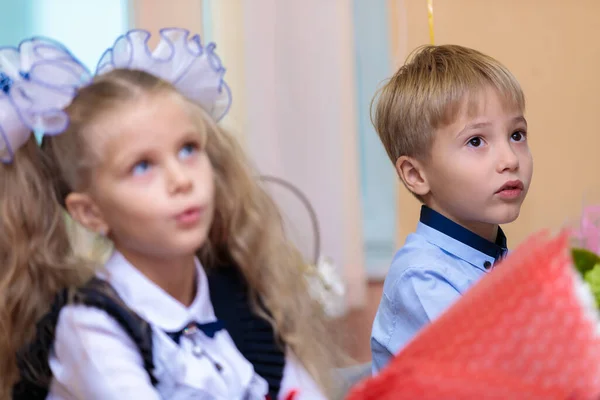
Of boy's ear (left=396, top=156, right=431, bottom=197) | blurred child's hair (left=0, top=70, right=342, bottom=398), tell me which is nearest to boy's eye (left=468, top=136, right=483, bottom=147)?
boy's ear (left=396, top=156, right=431, bottom=197)

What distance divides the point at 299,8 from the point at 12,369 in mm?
1735

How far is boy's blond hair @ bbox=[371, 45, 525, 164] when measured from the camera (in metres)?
1.18

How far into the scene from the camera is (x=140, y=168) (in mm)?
751

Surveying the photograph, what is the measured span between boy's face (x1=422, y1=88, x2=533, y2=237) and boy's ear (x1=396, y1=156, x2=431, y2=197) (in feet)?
0.16

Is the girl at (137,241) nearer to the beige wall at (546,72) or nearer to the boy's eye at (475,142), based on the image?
the boy's eye at (475,142)

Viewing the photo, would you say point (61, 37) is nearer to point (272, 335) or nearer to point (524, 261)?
point (272, 335)

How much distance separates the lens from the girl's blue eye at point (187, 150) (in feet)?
2.54

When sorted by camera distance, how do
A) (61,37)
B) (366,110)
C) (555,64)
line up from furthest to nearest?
(366,110)
(555,64)
(61,37)

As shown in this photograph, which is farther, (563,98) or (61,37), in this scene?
(563,98)

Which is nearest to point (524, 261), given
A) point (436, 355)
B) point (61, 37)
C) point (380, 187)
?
point (436, 355)

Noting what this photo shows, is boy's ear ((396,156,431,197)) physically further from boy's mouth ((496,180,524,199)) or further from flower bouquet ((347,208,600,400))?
flower bouquet ((347,208,600,400))

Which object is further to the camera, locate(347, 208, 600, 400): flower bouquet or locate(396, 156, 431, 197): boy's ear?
locate(396, 156, 431, 197): boy's ear

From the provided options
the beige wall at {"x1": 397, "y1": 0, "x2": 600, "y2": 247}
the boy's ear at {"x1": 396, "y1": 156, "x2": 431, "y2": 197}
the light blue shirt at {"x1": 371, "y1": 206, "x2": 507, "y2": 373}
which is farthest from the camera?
the beige wall at {"x1": 397, "y1": 0, "x2": 600, "y2": 247}

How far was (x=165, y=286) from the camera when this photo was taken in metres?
0.84
